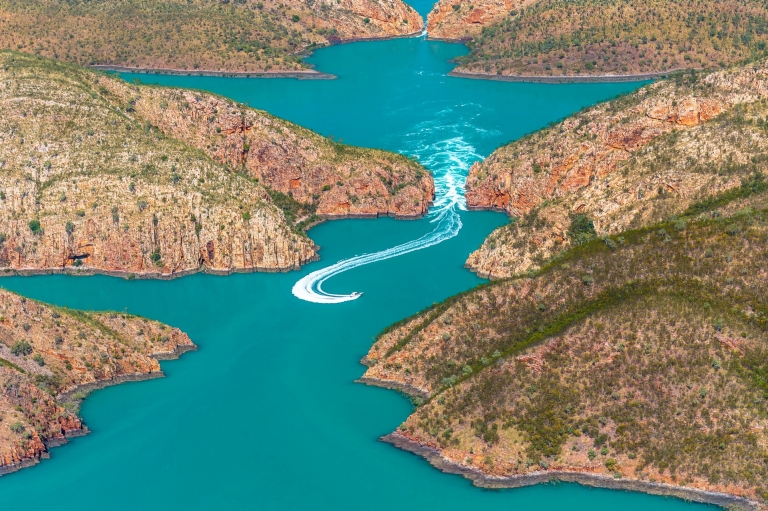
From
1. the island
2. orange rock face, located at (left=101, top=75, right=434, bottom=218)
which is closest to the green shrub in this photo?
the island

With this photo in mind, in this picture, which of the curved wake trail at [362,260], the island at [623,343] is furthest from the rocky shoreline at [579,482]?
the curved wake trail at [362,260]

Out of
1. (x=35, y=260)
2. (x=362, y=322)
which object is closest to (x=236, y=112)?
(x=35, y=260)

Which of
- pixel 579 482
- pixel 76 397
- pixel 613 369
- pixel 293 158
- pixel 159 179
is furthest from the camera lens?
pixel 293 158

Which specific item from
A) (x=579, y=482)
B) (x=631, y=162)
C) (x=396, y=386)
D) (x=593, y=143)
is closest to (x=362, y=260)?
(x=593, y=143)

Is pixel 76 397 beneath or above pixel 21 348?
beneath

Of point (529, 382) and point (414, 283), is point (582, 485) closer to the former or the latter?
point (529, 382)

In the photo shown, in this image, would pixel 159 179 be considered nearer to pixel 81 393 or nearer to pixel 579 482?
pixel 81 393
